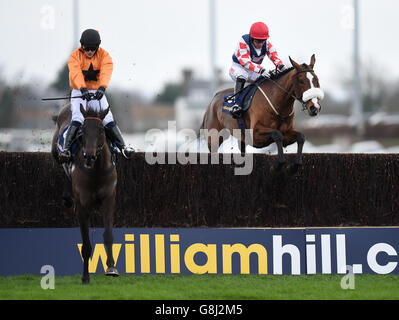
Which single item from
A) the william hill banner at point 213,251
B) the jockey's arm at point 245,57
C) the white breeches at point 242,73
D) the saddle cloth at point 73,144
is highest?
the jockey's arm at point 245,57

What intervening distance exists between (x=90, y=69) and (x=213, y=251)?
2.58 meters

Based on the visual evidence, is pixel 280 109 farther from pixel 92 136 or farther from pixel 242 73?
pixel 92 136

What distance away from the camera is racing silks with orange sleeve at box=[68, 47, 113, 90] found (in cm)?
798

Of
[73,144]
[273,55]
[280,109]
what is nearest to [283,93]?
[280,109]

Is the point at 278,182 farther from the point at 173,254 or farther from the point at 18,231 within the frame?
the point at 18,231

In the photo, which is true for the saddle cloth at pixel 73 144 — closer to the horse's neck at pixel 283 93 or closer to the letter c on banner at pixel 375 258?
the horse's neck at pixel 283 93

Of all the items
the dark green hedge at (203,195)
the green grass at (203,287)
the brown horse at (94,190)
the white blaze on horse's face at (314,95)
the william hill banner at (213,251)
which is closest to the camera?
the green grass at (203,287)

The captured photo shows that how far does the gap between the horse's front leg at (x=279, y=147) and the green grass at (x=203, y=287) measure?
4.45ft

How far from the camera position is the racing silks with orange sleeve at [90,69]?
798 centimetres

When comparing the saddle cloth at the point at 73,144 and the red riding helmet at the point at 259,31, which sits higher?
the red riding helmet at the point at 259,31

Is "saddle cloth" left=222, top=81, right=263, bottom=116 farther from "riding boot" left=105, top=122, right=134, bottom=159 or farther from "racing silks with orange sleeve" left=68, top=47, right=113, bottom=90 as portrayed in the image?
"racing silks with orange sleeve" left=68, top=47, right=113, bottom=90

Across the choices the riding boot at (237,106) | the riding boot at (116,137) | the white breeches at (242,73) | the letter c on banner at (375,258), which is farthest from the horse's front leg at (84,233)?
the letter c on banner at (375,258)

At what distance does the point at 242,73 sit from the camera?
9.90 m
